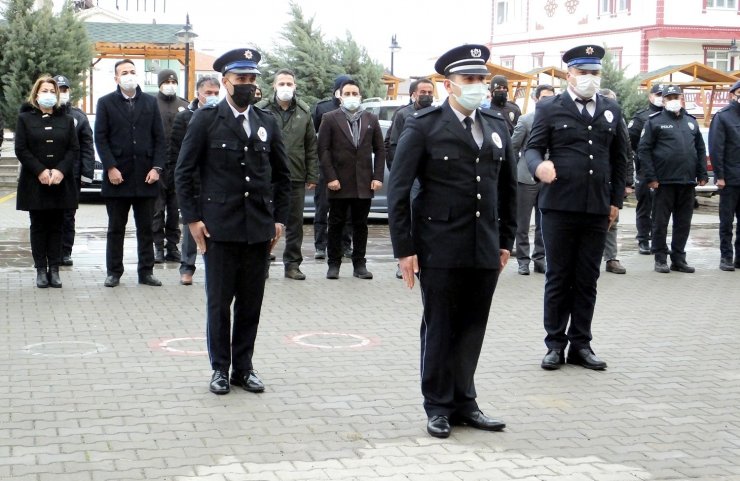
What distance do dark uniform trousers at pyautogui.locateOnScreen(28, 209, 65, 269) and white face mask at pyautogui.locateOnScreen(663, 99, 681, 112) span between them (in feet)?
22.3

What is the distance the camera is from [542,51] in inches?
2461

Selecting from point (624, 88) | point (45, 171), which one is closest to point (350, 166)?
point (45, 171)

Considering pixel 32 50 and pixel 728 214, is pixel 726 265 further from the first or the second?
pixel 32 50

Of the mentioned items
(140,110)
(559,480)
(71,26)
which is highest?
(71,26)

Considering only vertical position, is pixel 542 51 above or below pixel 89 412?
above

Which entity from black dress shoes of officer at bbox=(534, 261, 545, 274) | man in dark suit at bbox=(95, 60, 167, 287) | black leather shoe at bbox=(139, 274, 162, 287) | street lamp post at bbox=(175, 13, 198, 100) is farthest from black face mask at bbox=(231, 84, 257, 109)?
street lamp post at bbox=(175, 13, 198, 100)

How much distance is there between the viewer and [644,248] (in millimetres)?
15352

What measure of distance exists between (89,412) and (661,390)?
3.55 m

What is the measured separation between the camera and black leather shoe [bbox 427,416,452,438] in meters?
6.19

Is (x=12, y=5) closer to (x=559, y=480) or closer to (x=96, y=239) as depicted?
(x=96, y=239)

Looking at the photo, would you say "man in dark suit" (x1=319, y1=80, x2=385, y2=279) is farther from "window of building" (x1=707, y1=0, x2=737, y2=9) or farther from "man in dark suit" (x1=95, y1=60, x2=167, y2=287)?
"window of building" (x1=707, y1=0, x2=737, y2=9)

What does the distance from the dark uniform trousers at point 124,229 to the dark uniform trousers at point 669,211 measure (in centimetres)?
577

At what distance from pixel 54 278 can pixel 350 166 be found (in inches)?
126

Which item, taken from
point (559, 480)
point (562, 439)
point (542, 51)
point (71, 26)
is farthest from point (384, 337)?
point (542, 51)
